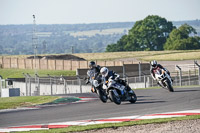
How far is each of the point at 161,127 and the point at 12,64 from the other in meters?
65.7

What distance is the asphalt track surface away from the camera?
55.9 feet

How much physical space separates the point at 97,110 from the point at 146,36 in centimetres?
12823

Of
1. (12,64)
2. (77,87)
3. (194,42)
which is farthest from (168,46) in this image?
(77,87)

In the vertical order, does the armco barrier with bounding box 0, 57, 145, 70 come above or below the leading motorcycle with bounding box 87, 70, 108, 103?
above

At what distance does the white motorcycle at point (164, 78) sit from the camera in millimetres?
25109

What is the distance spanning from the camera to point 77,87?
137 feet

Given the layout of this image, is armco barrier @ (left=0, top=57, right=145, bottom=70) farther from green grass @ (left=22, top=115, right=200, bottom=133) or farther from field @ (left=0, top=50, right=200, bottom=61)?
green grass @ (left=22, top=115, right=200, bottom=133)

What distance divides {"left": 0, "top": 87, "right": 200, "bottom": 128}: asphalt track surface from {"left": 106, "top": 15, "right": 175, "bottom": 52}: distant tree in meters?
118

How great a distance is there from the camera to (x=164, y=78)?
25.2 metres

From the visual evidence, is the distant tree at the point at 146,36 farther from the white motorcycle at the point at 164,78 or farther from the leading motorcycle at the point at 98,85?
the leading motorcycle at the point at 98,85

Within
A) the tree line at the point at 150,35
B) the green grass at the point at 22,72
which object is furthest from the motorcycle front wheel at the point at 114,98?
the tree line at the point at 150,35

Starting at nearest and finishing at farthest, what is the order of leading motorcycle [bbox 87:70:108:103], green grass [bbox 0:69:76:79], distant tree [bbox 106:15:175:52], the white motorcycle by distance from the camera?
leading motorcycle [bbox 87:70:108:103] → the white motorcycle → green grass [bbox 0:69:76:79] → distant tree [bbox 106:15:175:52]

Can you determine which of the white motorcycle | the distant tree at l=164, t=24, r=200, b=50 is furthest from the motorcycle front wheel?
the distant tree at l=164, t=24, r=200, b=50

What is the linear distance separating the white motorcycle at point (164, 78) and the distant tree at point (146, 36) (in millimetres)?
113219
